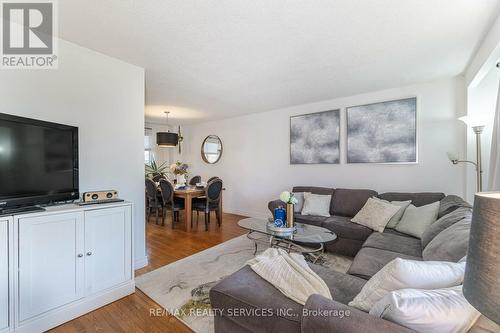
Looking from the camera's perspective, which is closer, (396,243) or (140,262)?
(396,243)

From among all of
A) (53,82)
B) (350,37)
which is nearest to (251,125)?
(350,37)

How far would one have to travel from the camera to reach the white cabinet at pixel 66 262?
5.10 feet

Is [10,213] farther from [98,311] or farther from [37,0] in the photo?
[37,0]

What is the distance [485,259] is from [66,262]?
2455mm

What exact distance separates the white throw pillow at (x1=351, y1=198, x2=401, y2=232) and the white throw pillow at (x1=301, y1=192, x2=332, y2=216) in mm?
508

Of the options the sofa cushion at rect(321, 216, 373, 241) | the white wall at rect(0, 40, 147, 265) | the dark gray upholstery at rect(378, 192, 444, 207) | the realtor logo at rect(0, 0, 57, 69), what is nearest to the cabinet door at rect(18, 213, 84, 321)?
the white wall at rect(0, 40, 147, 265)

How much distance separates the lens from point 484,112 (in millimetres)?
2744

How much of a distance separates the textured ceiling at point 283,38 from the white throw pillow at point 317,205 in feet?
5.86

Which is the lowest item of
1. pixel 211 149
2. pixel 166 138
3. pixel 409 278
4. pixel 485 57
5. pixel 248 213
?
pixel 248 213

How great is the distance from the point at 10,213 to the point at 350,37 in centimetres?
310

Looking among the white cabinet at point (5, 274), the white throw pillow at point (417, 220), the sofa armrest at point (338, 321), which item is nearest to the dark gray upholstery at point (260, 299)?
the sofa armrest at point (338, 321)

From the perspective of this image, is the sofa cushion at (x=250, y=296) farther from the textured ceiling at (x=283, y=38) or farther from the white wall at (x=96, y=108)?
the textured ceiling at (x=283, y=38)

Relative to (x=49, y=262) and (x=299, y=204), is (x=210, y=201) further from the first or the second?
(x=49, y=262)

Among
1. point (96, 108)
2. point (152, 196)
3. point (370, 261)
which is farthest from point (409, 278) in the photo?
point (152, 196)
